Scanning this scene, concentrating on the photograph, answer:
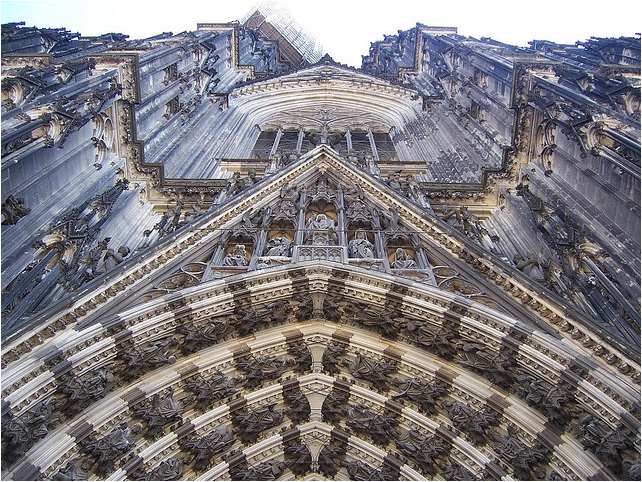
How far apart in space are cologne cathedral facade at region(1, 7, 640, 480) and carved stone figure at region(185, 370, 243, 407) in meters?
0.03

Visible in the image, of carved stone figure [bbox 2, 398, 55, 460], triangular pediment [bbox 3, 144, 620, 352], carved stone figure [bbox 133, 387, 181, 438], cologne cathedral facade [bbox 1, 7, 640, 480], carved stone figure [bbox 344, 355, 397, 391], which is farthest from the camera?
carved stone figure [bbox 344, 355, 397, 391]

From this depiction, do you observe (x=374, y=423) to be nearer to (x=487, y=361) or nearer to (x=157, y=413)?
(x=487, y=361)

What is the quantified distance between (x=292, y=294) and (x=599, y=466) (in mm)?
4737

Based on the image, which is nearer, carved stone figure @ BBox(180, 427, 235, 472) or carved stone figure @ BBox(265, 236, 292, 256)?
carved stone figure @ BBox(180, 427, 235, 472)

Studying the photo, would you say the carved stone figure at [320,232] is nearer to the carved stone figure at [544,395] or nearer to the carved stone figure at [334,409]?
the carved stone figure at [334,409]

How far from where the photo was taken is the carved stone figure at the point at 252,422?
9.14 metres

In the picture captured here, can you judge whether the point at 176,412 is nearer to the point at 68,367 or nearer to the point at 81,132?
the point at 68,367

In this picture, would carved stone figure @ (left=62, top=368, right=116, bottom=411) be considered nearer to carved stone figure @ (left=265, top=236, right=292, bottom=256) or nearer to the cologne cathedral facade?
the cologne cathedral facade

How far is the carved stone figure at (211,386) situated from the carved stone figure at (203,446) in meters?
0.48

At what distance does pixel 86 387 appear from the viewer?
316 inches

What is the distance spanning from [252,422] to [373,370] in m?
1.84

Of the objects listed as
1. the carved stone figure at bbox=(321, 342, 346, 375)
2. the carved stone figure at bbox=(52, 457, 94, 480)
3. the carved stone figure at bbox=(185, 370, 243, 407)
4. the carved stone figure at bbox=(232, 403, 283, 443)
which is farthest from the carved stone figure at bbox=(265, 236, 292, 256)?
the carved stone figure at bbox=(52, 457, 94, 480)

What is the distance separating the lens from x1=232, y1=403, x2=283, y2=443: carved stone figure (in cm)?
914

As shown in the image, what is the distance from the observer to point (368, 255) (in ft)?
35.8
